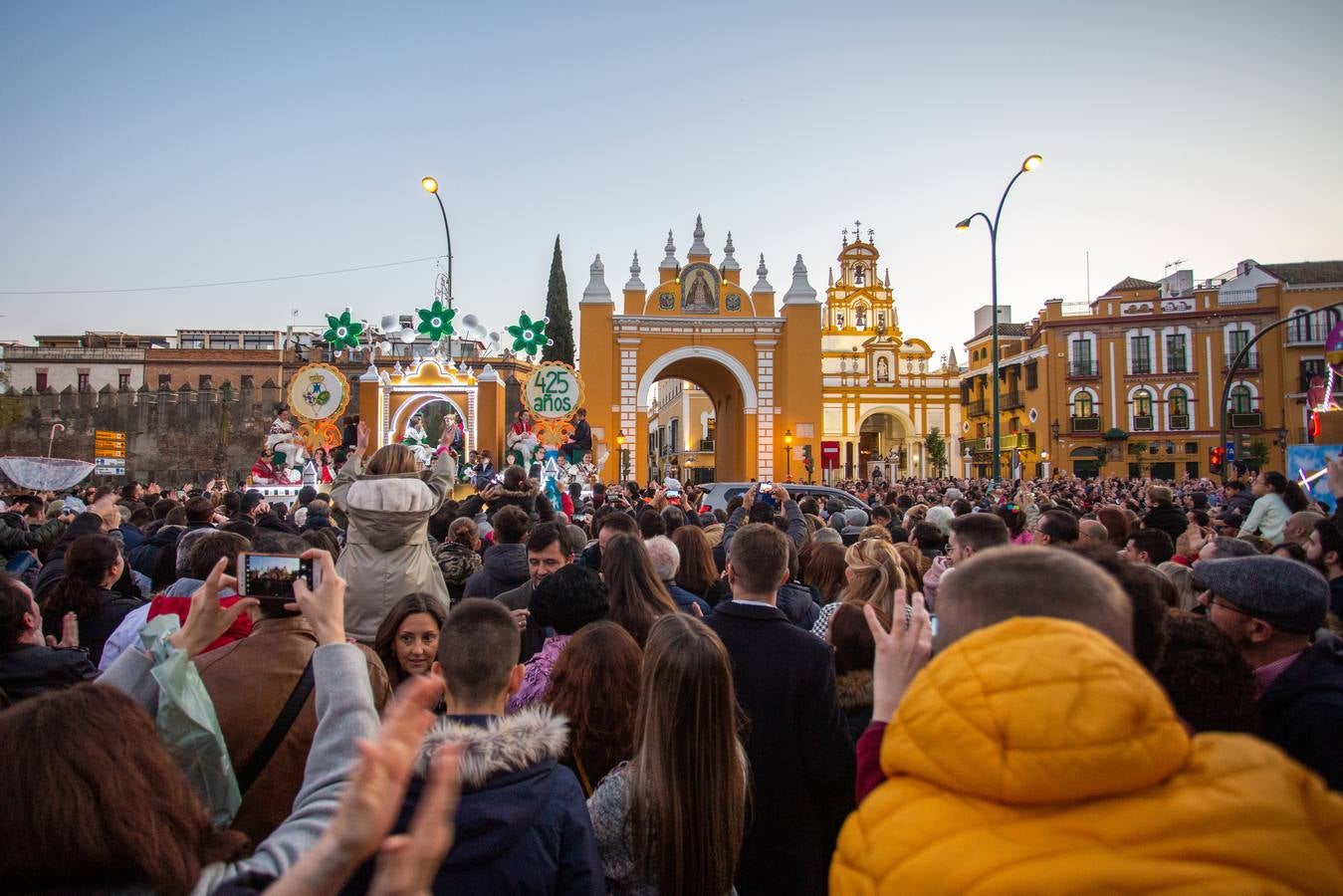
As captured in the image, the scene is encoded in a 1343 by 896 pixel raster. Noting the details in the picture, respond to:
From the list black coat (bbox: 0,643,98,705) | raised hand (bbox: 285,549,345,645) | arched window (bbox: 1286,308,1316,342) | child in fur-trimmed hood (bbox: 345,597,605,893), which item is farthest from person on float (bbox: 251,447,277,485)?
arched window (bbox: 1286,308,1316,342)

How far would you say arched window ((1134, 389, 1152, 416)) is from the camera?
151 ft

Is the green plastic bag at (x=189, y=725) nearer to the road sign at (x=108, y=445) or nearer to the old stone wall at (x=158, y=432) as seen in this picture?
the road sign at (x=108, y=445)

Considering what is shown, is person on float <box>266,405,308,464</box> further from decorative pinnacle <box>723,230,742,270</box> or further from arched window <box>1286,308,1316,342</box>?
arched window <box>1286,308,1316,342</box>

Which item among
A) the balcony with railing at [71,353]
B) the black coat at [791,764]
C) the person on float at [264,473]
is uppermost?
the balcony with railing at [71,353]

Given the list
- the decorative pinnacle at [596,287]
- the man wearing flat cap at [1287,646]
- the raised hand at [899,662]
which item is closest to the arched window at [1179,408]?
the decorative pinnacle at [596,287]

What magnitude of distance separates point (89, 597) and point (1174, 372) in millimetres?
51425

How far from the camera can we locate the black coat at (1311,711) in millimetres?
2541

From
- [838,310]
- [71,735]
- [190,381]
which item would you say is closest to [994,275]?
[71,735]

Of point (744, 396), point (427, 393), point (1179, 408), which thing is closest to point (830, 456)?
point (744, 396)

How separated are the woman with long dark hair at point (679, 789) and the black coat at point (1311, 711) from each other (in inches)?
67.6

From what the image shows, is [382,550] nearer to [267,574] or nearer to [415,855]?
[267,574]

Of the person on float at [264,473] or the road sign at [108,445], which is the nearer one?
the person on float at [264,473]

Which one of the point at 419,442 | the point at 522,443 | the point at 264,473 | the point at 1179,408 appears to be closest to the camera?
the point at 264,473

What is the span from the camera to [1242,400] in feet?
150
